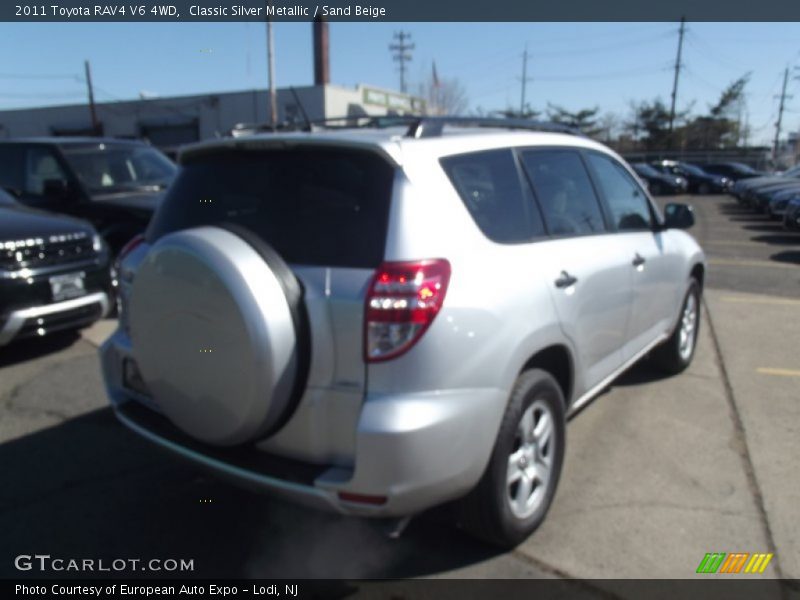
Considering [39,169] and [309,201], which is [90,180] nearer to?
[39,169]

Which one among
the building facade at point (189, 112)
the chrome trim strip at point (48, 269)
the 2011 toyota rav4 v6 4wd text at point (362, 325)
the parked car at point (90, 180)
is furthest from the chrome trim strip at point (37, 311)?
the building facade at point (189, 112)

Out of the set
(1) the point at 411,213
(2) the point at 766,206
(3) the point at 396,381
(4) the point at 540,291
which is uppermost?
(1) the point at 411,213

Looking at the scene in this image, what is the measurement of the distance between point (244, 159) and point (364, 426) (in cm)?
131

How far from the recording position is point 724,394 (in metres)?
4.80

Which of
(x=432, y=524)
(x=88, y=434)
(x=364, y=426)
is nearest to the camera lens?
(x=364, y=426)

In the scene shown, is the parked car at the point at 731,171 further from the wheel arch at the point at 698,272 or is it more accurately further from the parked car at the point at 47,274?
the parked car at the point at 47,274

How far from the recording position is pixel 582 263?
3.32 meters

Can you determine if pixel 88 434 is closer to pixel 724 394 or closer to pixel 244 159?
pixel 244 159

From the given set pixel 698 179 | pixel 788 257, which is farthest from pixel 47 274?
pixel 698 179

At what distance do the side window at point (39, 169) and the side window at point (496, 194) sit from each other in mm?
6427

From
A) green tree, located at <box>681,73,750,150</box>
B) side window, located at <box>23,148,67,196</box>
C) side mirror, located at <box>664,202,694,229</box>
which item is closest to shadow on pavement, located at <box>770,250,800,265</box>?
side mirror, located at <box>664,202,694,229</box>

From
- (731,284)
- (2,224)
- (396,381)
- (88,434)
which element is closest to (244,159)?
(396,381)

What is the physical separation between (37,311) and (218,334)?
366 cm

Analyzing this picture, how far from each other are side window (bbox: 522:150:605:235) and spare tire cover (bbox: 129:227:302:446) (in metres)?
1.50
